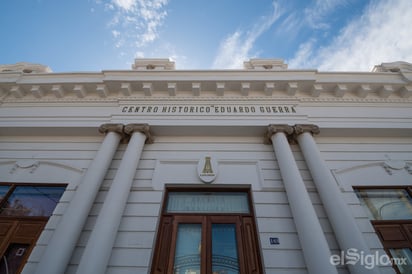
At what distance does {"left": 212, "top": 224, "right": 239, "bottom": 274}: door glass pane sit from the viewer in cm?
387

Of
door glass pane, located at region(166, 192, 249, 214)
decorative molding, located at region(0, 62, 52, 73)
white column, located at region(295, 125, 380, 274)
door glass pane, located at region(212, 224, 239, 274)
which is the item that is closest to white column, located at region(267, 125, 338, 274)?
white column, located at region(295, 125, 380, 274)

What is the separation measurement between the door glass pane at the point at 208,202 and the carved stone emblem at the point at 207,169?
15.9 inches

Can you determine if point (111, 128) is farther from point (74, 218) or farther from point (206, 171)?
point (206, 171)

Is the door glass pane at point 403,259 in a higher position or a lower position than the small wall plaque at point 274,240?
lower

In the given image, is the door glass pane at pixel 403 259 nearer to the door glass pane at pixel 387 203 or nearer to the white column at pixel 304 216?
the door glass pane at pixel 387 203

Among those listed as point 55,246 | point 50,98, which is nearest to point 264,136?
point 55,246

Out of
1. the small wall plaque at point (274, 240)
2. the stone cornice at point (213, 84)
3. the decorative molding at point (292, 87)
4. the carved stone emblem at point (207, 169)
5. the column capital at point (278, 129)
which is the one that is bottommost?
the small wall plaque at point (274, 240)

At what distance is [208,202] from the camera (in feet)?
16.0

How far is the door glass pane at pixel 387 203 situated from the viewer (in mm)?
4613

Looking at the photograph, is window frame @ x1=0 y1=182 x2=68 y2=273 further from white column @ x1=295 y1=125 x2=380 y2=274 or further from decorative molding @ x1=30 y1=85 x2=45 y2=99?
white column @ x1=295 y1=125 x2=380 y2=274

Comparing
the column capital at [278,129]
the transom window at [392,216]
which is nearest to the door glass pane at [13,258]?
the column capital at [278,129]

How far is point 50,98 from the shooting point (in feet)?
21.7

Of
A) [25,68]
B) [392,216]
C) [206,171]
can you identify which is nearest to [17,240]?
[206,171]

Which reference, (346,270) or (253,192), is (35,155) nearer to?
(253,192)
